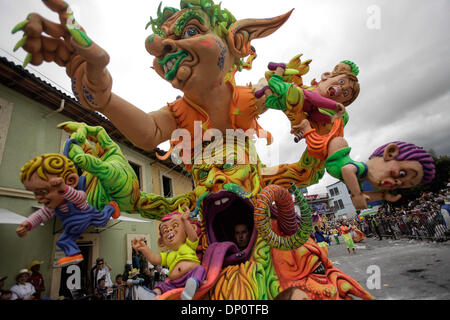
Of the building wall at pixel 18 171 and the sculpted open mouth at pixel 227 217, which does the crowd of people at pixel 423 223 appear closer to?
the sculpted open mouth at pixel 227 217

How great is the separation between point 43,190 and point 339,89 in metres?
2.04

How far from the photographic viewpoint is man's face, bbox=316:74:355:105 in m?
1.77

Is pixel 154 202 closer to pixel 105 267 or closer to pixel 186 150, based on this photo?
pixel 186 150

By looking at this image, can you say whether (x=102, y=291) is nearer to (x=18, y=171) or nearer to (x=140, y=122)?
(x=18, y=171)

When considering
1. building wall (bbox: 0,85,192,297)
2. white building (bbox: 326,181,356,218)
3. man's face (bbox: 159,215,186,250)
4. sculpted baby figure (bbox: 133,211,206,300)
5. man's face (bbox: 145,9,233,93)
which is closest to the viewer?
sculpted baby figure (bbox: 133,211,206,300)

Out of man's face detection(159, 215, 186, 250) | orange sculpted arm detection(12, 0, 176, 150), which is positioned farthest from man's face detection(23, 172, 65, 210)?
man's face detection(159, 215, 186, 250)

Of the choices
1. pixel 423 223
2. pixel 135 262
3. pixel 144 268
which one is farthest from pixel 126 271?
pixel 423 223

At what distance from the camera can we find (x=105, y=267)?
551cm

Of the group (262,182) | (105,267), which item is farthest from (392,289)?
(105,267)

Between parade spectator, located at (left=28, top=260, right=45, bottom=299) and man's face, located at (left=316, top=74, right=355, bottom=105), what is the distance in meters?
5.84

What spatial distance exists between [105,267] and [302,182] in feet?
17.5

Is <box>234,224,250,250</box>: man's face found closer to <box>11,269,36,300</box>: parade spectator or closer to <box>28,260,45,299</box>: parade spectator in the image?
<box>11,269,36,300</box>: parade spectator

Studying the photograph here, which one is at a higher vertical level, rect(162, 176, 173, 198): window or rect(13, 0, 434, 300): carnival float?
rect(162, 176, 173, 198): window

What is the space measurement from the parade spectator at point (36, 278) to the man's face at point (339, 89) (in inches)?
230
